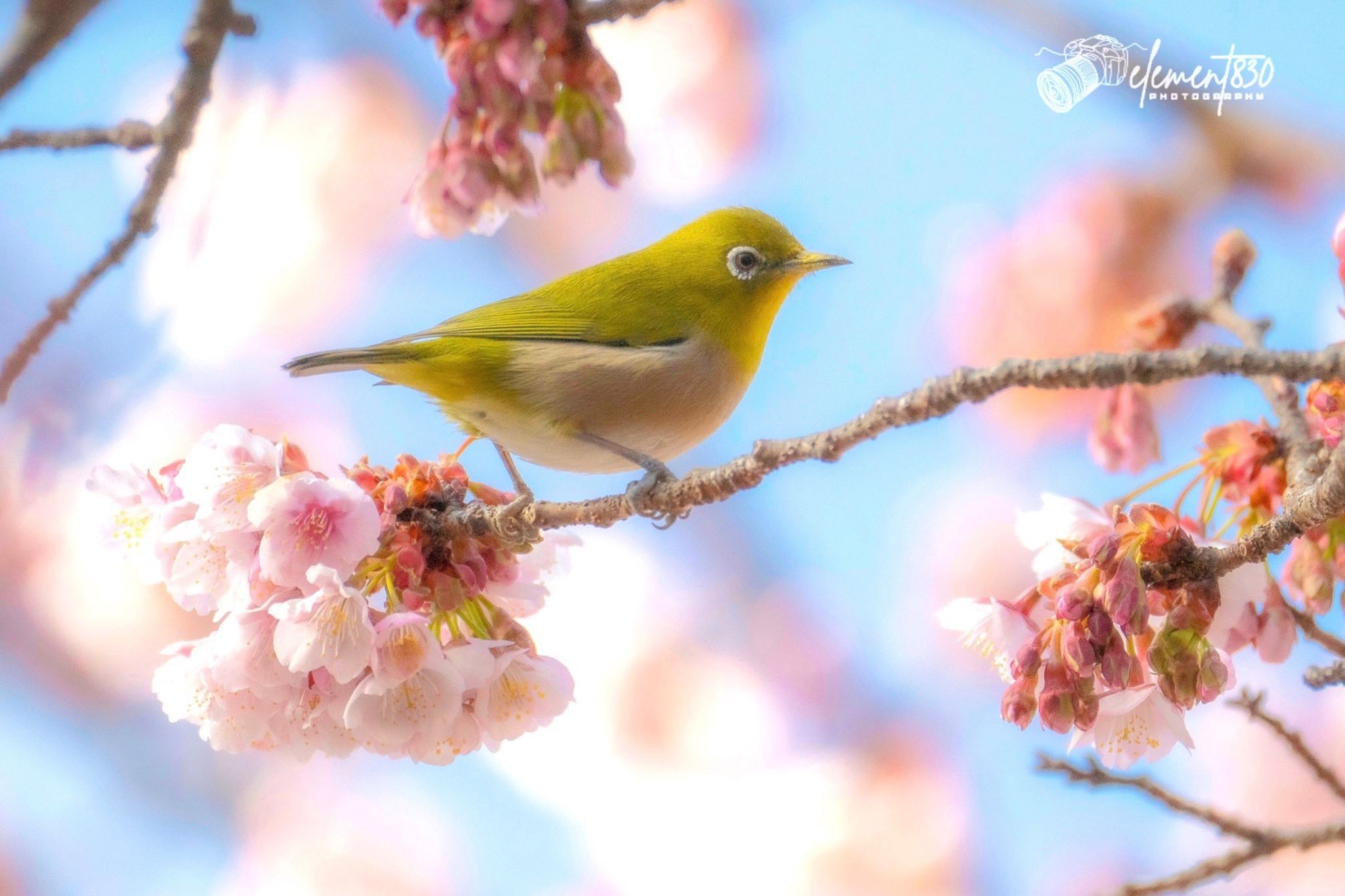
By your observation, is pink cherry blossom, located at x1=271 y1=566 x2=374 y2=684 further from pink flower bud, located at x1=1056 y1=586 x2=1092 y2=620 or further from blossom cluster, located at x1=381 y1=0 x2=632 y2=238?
pink flower bud, located at x1=1056 y1=586 x2=1092 y2=620

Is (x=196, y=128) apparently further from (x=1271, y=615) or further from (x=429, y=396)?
(x=1271, y=615)

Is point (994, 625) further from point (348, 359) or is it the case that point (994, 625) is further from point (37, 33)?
point (37, 33)

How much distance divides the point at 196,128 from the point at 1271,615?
5.23 feet

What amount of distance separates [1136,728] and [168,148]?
1.48 metres

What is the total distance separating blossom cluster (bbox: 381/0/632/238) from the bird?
0.58m

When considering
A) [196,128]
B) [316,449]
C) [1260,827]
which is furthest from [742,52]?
[1260,827]

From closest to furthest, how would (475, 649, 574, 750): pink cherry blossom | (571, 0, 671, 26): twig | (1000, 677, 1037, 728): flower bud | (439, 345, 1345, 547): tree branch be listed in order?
(439, 345, 1345, 547): tree branch
(571, 0, 671, 26): twig
(1000, 677, 1037, 728): flower bud
(475, 649, 574, 750): pink cherry blossom

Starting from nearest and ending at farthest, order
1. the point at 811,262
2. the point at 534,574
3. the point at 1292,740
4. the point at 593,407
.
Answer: the point at 1292,740
the point at 534,574
the point at 593,407
the point at 811,262

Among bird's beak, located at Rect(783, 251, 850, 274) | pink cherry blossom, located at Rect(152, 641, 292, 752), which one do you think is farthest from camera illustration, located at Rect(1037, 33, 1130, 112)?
pink cherry blossom, located at Rect(152, 641, 292, 752)

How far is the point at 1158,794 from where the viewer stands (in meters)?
1.74

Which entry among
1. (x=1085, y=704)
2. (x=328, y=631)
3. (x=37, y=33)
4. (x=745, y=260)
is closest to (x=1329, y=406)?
(x=1085, y=704)

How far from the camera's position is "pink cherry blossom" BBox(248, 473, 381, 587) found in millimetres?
1543

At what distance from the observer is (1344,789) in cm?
172

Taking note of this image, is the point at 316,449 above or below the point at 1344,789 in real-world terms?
above
